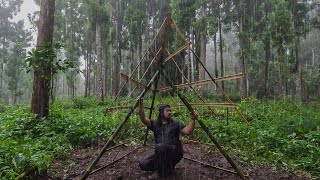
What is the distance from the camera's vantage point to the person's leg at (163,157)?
477 cm

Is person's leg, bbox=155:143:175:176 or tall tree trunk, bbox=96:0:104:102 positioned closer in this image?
person's leg, bbox=155:143:175:176

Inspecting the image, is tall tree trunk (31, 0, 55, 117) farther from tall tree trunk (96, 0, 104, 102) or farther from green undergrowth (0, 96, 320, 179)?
tall tree trunk (96, 0, 104, 102)

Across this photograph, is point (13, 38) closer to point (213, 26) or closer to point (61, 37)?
point (61, 37)

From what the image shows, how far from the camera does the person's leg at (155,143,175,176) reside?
4.77 m

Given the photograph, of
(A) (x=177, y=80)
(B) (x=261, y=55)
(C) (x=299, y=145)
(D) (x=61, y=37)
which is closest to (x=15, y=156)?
(C) (x=299, y=145)

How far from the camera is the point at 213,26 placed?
18.2 m

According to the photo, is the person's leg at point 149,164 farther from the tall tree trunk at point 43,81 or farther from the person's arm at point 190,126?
the tall tree trunk at point 43,81

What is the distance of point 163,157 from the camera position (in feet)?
15.8

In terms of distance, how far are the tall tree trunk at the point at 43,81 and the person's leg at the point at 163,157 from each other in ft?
14.2

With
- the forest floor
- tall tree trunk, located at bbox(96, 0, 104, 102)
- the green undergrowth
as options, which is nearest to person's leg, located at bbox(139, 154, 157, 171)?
the forest floor

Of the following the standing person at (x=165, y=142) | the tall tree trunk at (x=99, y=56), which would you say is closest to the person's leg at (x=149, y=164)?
the standing person at (x=165, y=142)

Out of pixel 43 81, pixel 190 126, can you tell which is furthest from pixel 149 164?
pixel 43 81

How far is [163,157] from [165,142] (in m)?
0.27

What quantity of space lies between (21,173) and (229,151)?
4.61 meters
